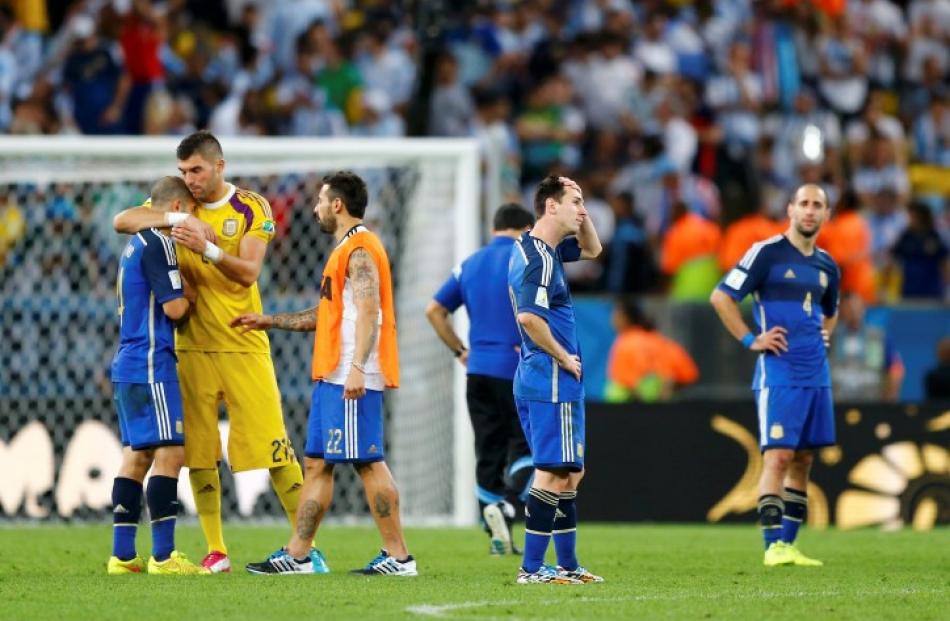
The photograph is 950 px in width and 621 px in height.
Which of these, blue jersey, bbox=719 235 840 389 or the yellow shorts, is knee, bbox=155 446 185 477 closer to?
the yellow shorts

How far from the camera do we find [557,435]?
8.47 metres

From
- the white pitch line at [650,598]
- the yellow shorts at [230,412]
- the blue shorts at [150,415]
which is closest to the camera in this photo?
the white pitch line at [650,598]

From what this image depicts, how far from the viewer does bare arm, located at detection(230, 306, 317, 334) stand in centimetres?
917

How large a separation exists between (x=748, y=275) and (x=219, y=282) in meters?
3.19

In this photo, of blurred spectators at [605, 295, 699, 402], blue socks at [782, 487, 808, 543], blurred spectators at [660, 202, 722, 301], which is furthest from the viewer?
blurred spectators at [660, 202, 722, 301]

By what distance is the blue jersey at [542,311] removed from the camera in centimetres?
850

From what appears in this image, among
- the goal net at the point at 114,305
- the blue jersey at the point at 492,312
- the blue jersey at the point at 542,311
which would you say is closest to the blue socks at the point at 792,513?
the blue jersey at the point at 492,312

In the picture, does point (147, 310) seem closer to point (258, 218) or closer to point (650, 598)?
point (258, 218)

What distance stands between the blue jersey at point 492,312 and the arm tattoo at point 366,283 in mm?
2298

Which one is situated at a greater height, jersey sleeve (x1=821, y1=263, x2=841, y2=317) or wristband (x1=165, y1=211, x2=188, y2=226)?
wristband (x1=165, y1=211, x2=188, y2=226)

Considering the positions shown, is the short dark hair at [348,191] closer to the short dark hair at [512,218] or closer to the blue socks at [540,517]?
the blue socks at [540,517]

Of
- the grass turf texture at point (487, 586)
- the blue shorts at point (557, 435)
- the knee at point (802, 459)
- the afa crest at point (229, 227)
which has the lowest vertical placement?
the grass turf texture at point (487, 586)

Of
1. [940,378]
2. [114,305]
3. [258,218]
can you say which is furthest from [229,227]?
[940,378]

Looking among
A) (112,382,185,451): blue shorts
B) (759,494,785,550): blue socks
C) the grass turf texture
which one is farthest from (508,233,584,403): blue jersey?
(759,494,785,550): blue socks
